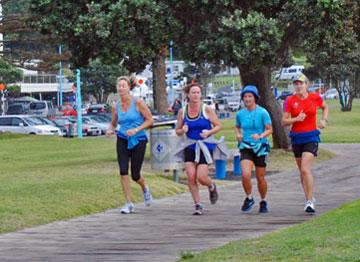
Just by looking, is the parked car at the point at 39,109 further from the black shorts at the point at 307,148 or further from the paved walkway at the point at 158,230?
the black shorts at the point at 307,148

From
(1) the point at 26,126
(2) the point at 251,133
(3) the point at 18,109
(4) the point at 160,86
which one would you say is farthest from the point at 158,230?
(3) the point at 18,109

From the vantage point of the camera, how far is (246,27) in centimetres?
1997

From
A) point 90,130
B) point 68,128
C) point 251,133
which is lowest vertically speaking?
point 90,130

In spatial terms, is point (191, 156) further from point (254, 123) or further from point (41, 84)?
point (41, 84)

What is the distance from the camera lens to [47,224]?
1202 centimetres

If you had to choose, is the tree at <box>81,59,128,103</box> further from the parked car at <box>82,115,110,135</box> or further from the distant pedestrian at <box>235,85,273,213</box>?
the distant pedestrian at <box>235,85,273,213</box>

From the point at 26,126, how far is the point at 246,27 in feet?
104

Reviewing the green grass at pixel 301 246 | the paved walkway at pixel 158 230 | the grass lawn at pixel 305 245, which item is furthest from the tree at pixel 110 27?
the green grass at pixel 301 246

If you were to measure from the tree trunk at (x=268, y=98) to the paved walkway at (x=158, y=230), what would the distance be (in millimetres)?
8324

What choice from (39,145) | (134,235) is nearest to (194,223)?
(134,235)

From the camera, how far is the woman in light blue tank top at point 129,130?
12969 millimetres

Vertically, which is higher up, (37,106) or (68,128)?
(37,106)

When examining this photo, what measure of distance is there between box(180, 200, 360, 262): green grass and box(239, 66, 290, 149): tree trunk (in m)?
14.3

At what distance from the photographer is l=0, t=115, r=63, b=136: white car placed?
49.5m
